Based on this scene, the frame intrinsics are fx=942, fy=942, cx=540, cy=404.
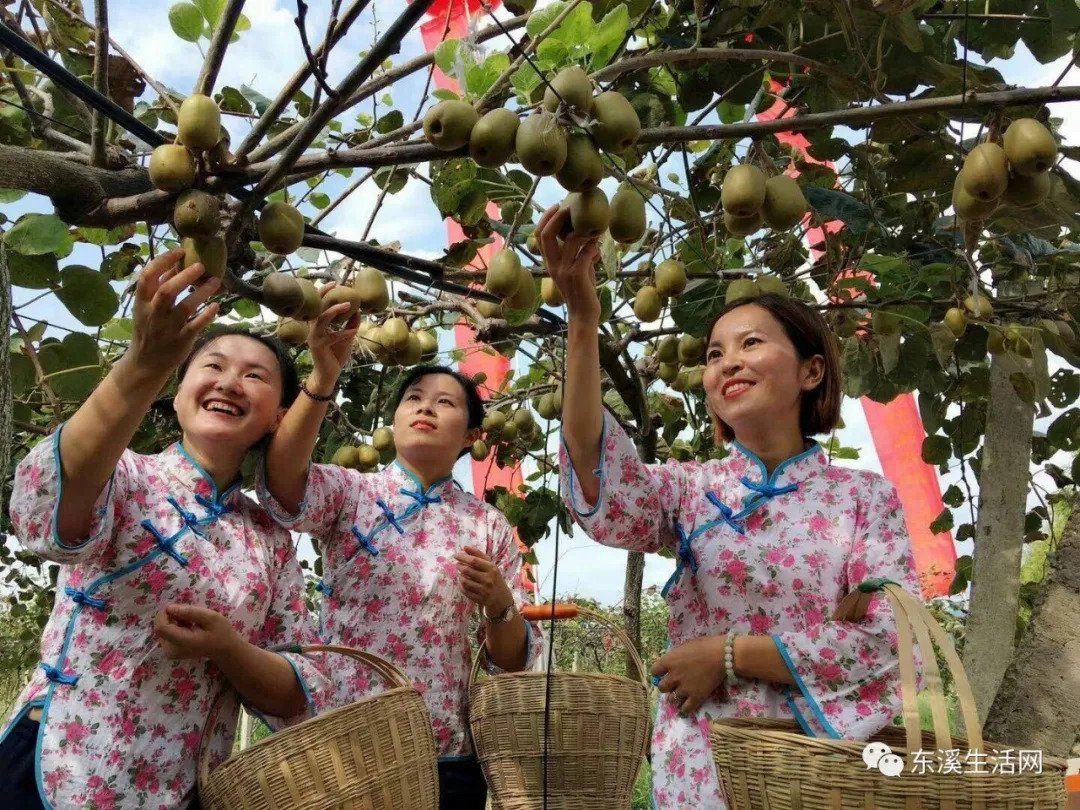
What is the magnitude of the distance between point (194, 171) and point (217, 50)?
0.37 feet

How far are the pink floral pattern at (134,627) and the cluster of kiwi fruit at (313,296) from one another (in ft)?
0.95

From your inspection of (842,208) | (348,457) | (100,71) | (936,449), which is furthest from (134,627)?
(936,449)

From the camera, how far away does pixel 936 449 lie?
9.27 feet

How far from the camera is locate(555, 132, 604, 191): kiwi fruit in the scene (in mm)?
943

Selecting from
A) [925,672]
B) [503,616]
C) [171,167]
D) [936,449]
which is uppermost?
[936,449]

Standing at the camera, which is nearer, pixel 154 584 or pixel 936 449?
pixel 154 584

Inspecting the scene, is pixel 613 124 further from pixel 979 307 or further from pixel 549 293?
pixel 979 307

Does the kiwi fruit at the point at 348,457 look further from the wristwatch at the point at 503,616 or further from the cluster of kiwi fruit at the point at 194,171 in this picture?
the cluster of kiwi fruit at the point at 194,171

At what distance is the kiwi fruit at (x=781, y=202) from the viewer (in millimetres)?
1170

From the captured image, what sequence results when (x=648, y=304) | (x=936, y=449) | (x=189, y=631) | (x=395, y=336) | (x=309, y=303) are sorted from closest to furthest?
(x=189, y=631), (x=309, y=303), (x=648, y=304), (x=395, y=336), (x=936, y=449)

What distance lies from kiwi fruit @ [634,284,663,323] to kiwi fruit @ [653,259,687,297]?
2.2 inches

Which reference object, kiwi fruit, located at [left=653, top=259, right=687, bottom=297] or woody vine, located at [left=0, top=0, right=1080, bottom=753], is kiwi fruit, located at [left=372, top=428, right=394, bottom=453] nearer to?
woody vine, located at [left=0, top=0, right=1080, bottom=753]

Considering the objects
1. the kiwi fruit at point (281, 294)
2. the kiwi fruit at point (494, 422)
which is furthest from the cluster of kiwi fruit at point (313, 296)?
the kiwi fruit at point (494, 422)

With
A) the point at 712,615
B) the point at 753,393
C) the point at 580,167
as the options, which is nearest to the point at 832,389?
the point at 753,393
